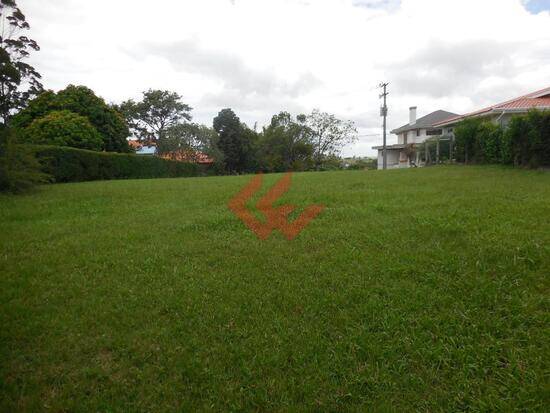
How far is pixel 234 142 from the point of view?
33.9 metres

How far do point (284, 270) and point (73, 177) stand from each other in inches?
619

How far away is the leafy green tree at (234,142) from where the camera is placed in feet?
111

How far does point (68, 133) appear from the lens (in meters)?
18.6

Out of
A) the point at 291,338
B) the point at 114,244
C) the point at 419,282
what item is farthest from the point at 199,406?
the point at 114,244

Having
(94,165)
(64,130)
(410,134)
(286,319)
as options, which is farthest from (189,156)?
(286,319)

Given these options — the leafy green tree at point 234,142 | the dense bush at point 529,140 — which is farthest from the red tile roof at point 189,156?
the dense bush at point 529,140

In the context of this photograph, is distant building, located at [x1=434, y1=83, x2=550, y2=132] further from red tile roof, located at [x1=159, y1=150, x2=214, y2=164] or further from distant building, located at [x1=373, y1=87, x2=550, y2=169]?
red tile roof, located at [x1=159, y1=150, x2=214, y2=164]

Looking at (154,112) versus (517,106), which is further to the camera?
(154,112)

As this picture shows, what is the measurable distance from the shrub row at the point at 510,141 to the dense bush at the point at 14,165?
14.9m

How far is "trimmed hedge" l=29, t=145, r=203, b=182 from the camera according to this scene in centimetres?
1405

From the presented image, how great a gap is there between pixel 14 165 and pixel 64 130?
1122 centimetres

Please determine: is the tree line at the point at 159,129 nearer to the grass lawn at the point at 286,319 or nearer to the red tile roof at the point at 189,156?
the red tile roof at the point at 189,156

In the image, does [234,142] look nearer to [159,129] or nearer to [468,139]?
[159,129]

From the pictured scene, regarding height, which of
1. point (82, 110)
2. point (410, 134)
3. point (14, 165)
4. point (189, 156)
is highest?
point (82, 110)
